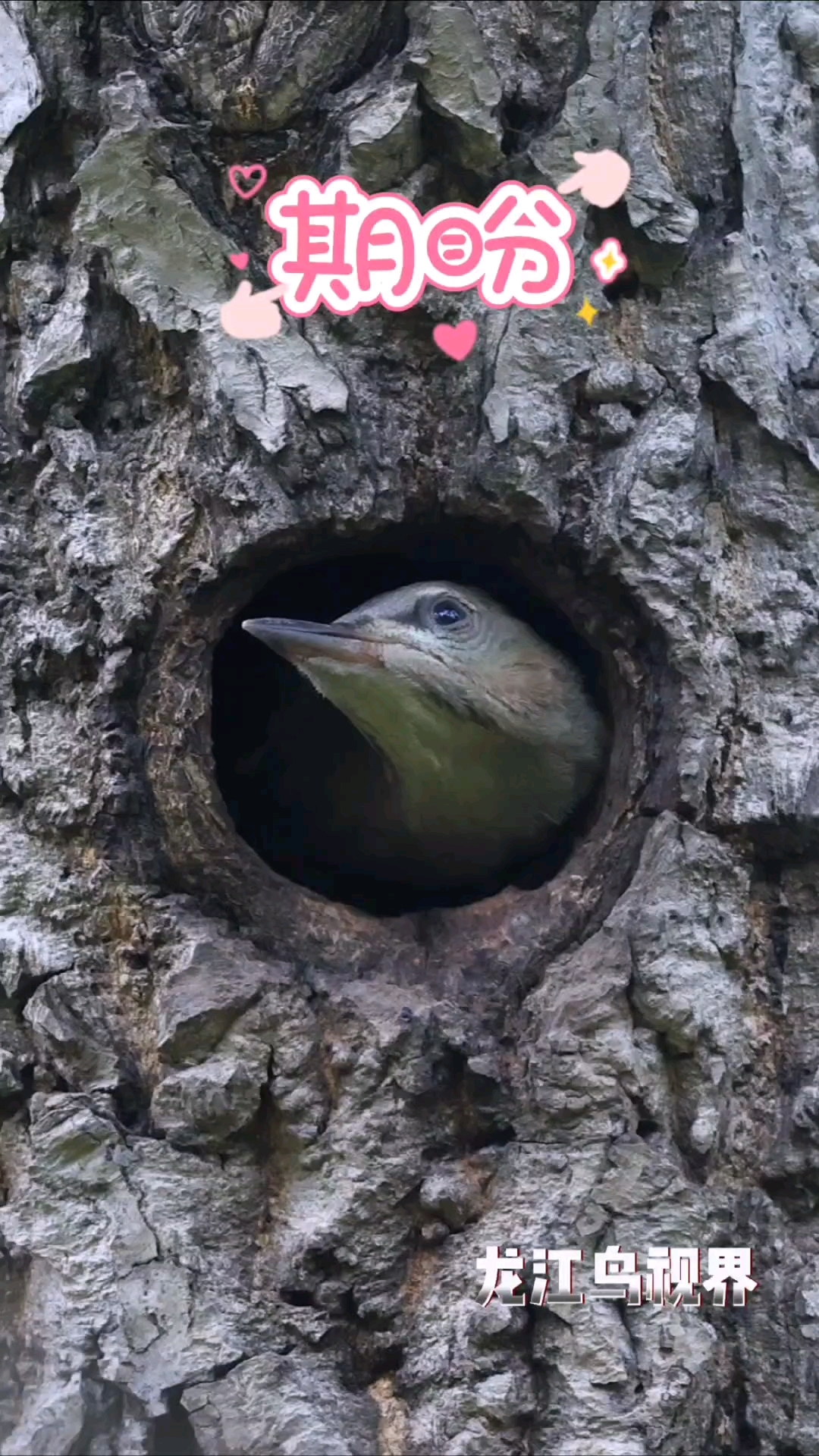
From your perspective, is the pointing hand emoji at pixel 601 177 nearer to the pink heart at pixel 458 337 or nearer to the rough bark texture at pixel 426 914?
the rough bark texture at pixel 426 914

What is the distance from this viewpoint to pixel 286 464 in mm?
2939

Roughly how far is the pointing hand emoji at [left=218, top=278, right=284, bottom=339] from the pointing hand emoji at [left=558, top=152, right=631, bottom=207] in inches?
23.9

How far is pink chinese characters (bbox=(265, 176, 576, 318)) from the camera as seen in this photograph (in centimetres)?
304

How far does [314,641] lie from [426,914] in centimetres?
60

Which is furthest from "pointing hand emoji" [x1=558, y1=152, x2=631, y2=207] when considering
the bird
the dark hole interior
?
the bird

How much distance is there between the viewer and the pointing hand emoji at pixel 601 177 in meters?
3.08

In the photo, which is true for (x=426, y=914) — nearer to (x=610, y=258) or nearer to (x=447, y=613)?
(x=447, y=613)

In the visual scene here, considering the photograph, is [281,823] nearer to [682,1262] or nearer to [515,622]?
[515,622]

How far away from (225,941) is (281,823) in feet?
5.25

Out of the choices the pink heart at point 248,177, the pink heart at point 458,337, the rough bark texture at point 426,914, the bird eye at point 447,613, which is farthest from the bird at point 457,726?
the pink heart at point 248,177

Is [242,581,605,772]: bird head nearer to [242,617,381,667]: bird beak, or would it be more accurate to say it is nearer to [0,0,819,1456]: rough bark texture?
[242,617,381,667]: bird beak

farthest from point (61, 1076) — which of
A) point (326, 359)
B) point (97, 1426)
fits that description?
point (326, 359)

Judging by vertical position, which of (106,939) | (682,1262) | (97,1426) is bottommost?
(97,1426)

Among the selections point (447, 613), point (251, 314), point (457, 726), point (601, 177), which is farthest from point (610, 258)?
point (457, 726)
